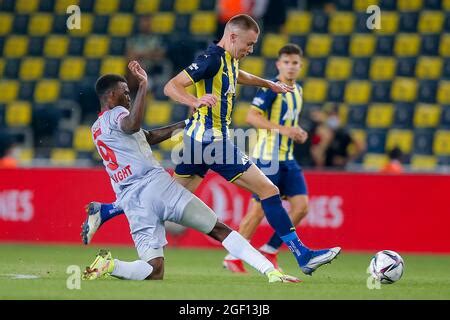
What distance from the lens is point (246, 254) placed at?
8.52 m

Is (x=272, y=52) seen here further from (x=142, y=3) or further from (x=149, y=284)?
(x=149, y=284)

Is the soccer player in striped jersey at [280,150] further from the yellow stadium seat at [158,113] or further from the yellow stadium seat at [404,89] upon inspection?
the yellow stadium seat at [158,113]

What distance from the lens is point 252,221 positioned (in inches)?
423

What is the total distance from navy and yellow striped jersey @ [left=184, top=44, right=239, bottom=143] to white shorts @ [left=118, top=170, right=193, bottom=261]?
529mm

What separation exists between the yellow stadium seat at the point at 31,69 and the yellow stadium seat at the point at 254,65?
377 centimetres

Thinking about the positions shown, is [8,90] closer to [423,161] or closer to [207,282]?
[423,161]

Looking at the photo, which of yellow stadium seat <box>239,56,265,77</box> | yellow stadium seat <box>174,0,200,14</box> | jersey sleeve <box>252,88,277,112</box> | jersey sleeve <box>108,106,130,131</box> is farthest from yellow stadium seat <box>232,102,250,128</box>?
jersey sleeve <box>108,106,130,131</box>

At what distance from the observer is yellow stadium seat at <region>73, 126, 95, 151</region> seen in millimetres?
18328

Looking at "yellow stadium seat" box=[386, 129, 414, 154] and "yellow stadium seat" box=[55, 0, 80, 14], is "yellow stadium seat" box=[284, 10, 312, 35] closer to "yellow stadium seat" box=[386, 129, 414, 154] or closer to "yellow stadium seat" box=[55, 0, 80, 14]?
"yellow stadium seat" box=[386, 129, 414, 154]

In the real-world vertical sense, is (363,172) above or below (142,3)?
below

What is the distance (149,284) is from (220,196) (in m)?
5.84

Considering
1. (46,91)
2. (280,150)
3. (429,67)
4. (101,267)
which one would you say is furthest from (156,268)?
(46,91)

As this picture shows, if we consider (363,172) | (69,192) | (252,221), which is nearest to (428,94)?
(363,172)

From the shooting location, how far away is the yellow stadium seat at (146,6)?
1986 centimetres
